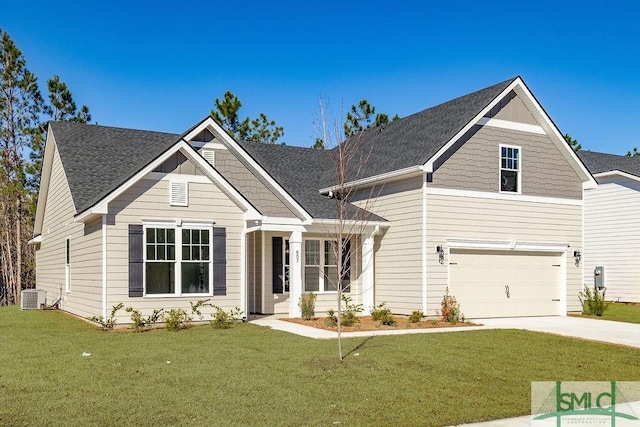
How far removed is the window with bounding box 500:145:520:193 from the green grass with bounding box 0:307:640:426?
19.8 feet

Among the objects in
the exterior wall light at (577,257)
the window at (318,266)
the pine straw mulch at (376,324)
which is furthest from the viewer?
the exterior wall light at (577,257)

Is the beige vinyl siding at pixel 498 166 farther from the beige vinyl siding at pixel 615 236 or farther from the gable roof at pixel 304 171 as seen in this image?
the beige vinyl siding at pixel 615 236

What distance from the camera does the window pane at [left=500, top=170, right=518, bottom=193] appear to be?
1881 cm

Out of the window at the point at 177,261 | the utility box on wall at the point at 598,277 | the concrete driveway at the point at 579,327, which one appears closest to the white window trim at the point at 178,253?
the window at the point at 177,261

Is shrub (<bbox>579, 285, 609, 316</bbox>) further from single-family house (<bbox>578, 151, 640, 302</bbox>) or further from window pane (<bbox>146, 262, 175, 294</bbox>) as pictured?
window pane (<bbox>146, 262, 175, 294</bbox>)

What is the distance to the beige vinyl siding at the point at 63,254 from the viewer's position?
15.8 meters

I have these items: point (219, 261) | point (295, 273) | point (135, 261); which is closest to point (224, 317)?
point (219, 261)

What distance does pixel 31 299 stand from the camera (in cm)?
2142

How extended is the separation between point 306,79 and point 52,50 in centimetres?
1199

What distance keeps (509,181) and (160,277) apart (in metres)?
10.8

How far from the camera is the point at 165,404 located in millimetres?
7324

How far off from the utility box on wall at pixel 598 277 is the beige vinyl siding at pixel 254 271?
15655mm

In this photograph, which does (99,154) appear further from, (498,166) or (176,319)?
(498,166)

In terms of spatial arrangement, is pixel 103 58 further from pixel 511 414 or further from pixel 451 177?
pixel 511 414
